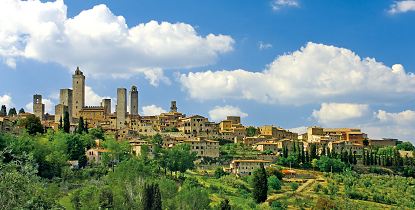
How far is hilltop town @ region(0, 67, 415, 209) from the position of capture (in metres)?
46.5

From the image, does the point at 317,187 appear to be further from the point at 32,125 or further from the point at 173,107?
the point at 173,107

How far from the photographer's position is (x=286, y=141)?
94.7 m

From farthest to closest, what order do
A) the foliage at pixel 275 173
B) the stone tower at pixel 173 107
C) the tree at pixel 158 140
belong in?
1. the stone tower at pixel 173 107
2. the tree at pixel 158 140
3. the foliage at pixel 275 173

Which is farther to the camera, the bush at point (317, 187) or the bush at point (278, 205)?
the bush at point (317, 187)

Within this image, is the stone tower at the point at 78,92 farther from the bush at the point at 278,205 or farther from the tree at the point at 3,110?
the bush at the point at 278,205

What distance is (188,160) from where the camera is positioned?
6631 centimetres

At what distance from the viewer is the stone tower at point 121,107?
100938mm


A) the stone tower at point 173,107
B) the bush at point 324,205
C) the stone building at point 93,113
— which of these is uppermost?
the stone tower at point 173,107

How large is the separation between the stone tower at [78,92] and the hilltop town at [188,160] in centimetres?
17

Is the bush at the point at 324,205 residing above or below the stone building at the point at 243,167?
below

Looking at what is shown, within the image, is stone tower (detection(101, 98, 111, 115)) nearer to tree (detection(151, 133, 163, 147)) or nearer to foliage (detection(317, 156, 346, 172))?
tree (detection(151, 133, 163, 147))

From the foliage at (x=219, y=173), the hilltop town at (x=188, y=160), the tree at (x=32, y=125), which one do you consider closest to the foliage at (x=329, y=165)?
the hilltop town at (x=188, y=160)

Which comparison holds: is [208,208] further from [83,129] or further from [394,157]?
[394,157]

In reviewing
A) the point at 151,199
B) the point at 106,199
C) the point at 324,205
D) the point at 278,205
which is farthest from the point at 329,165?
the point at 106,199
